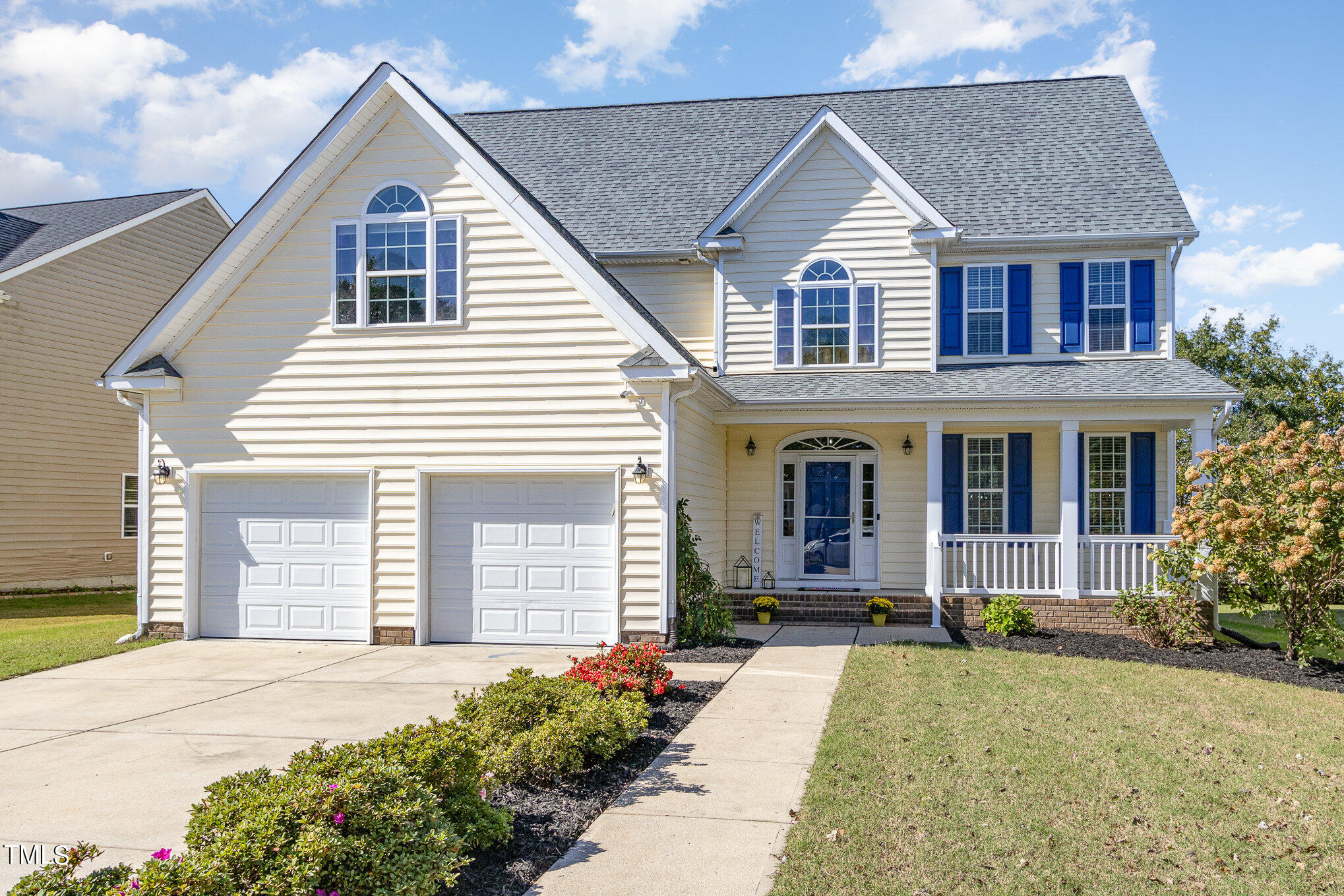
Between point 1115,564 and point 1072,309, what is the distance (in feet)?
13.8

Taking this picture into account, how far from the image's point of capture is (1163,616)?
39.1 ft

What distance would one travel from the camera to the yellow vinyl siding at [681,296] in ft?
50.9

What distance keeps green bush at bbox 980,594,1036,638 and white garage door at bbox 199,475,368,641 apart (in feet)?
27.6

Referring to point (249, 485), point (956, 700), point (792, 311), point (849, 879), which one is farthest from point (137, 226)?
point (849, 879)

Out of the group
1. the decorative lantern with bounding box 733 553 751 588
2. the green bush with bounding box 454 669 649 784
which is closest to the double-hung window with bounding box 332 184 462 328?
the decorative lantern with bounding box 733 553 751 588

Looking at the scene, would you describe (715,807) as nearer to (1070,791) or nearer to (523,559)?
(1070,791)

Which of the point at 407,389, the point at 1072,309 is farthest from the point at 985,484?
the point at 407,389

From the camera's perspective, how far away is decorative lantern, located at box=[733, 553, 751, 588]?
14.8 metres

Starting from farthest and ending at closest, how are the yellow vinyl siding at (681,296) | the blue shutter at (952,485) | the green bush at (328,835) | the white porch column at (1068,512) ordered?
the yellow vinyl siding at (681,296)
the blue shutter at (952,485)
the white porch column at (1068,512)
the green bush at (328,835)

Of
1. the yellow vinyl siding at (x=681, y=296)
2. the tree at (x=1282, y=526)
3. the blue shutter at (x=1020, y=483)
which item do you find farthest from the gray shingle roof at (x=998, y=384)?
the tree at (x=1282, y=526)

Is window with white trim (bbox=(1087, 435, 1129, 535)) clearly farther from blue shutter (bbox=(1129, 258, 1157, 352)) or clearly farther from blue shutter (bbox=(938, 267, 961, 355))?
blue shutter (bbox=(938, 267, 961, 355))

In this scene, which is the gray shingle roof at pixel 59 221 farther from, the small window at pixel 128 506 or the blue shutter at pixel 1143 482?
the blue shutter at pixel 1143 482

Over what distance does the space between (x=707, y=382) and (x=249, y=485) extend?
6288mm

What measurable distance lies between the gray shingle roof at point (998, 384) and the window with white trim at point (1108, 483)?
1.33 metres
